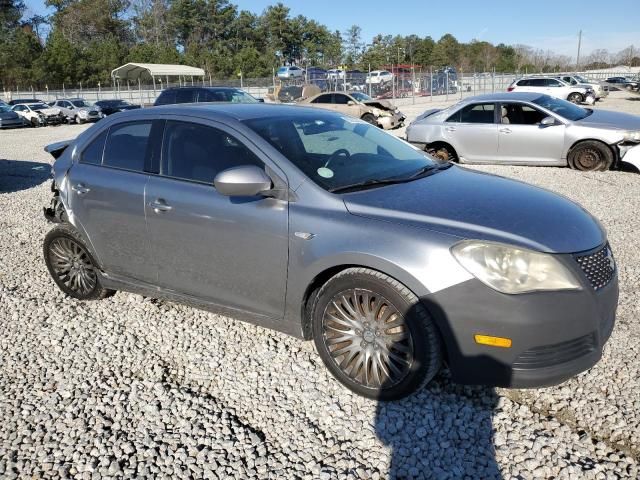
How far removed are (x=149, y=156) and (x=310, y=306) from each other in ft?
5.49

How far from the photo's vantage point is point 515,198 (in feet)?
10.7

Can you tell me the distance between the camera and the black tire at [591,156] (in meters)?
9.52

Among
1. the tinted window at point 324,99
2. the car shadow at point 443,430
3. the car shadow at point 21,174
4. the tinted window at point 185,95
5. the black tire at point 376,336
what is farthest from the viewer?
the tinted window at point 324,99

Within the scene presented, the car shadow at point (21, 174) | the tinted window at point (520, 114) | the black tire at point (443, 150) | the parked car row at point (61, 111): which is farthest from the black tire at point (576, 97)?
the car shadow at point (21, 174)

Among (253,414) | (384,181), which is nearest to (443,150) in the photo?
(384,181)

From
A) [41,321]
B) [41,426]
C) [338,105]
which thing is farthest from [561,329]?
[338,105]

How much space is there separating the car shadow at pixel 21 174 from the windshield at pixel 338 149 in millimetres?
8304

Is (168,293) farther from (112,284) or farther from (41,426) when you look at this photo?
(41,426)

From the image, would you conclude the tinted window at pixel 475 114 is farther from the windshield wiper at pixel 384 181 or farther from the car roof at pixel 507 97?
the windshield wiper at pixel 384 181

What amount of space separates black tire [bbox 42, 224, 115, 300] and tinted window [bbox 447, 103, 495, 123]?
7916 millimetres

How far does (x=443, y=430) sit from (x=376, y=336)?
1.94ft

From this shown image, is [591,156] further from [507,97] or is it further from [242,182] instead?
[242,182]

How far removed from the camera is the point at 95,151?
14.0 feet

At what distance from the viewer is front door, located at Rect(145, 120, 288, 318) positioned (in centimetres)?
328
